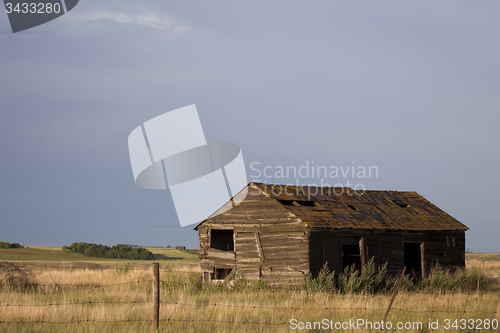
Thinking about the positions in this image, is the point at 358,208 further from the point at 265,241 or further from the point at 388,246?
the point at 265,241

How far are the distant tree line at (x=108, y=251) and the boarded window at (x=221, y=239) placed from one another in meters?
52.5

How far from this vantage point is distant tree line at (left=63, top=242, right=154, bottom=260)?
7356cm

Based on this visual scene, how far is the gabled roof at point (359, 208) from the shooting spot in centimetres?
2034

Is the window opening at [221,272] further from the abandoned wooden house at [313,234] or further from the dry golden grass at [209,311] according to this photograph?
the dry golden grass at [209,311]

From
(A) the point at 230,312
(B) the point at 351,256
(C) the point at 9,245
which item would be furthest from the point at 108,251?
(A) the point at 230,312

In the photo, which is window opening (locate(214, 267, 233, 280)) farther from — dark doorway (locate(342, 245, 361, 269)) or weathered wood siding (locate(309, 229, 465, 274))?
dark doorway (locate(342, 245, 361, 269))

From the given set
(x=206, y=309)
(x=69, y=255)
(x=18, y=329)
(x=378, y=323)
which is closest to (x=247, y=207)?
(x=206, y=309)

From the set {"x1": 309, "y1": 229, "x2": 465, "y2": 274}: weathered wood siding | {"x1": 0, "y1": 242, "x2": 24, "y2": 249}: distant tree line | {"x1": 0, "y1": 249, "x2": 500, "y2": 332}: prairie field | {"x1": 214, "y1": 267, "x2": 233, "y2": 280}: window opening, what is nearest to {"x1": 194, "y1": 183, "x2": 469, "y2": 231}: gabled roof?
{"x1": 309, "y1": 229, "x2": 465, "y2": 274}: weathered wood siding

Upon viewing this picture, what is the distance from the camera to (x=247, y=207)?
20.7 m

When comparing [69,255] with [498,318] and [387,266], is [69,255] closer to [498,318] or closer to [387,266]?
[387,266]

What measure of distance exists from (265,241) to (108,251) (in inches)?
2347

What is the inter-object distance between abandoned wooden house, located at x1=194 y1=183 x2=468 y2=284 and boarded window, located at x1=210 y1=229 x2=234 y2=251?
3 centimetres

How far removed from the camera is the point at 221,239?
24406 millimetres

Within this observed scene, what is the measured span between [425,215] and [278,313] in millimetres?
13863
